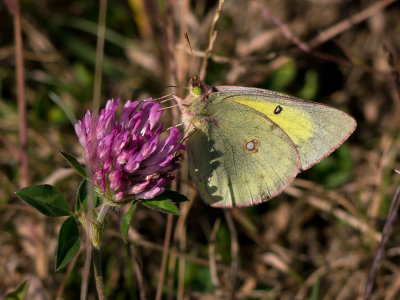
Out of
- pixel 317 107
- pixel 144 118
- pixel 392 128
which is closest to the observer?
pixel 144 118

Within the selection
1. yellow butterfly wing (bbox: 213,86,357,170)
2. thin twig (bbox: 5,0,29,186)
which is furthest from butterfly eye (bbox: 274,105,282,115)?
thin twig (bbox: 5,0,29,186)

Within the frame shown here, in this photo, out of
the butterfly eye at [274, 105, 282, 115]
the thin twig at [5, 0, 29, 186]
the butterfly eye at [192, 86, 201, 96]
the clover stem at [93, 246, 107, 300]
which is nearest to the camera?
the clover stem at [93, 246, 107, 300]

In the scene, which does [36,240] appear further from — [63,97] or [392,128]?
[392,128]

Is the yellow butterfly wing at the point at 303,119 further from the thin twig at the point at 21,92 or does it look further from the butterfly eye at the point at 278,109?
the thin twig at the point at 21,92

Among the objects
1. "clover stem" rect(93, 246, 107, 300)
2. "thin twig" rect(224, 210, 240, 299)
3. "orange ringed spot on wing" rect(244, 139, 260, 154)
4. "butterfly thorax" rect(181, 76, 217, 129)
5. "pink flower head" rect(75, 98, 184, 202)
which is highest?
"butterfly thorax" rect(181, 76, 217, 129)

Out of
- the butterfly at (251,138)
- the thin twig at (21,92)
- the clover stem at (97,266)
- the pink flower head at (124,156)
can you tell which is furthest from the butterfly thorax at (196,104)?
the thin twig at (21,92)

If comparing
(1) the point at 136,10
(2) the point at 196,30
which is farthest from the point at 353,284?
(1) the point at 136,10

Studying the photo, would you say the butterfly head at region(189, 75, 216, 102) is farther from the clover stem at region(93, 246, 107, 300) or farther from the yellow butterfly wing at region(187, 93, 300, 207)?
the clover stem at region(93, 246, 107, 300)
